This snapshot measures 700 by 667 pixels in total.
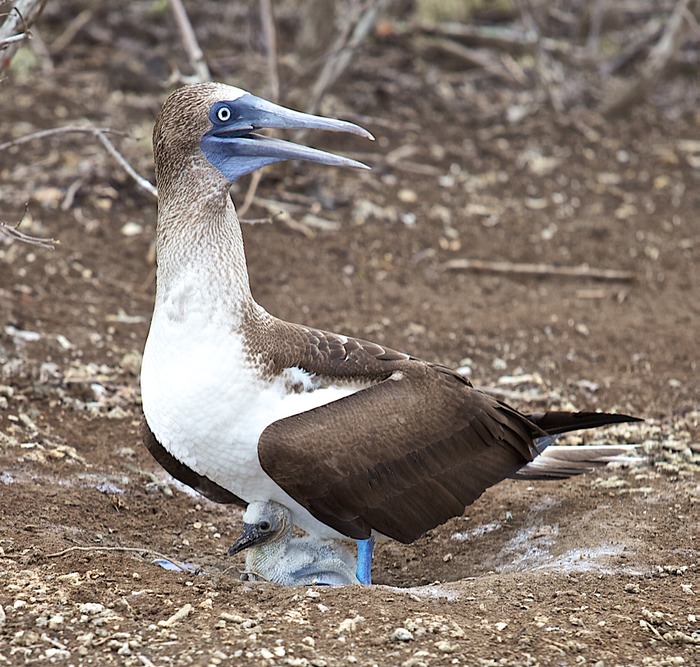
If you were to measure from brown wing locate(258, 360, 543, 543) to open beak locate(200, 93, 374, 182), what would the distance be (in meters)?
1.01

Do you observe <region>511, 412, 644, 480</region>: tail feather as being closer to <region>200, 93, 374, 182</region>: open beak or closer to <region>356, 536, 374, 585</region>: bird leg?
<region>356, 536, 374, 585</region>: bird leg

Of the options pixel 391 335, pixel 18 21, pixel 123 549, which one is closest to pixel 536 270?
pixel 391 335

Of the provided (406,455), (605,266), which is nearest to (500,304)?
(605,266)

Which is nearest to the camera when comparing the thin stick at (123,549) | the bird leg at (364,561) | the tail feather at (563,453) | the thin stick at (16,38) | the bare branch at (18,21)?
the thin stick at (123,549)

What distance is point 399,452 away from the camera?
465 centimetres

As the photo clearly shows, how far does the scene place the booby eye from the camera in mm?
4512

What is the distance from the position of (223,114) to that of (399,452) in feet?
5.08

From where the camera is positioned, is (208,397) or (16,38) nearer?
(208,397)

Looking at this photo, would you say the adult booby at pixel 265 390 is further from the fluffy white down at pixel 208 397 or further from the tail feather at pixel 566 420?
the tail feather at pixel 566 420

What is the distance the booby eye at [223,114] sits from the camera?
4512 mm

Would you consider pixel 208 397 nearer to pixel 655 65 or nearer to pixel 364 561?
pixel 364 561

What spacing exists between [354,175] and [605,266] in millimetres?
2406

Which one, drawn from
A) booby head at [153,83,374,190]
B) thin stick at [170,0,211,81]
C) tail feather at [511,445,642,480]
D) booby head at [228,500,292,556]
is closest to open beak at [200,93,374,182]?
booby head at [153,83,374,190]

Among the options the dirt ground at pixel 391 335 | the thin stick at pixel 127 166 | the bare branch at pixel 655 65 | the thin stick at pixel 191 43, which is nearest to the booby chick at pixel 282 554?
the dirt ground at pixel 391 335
